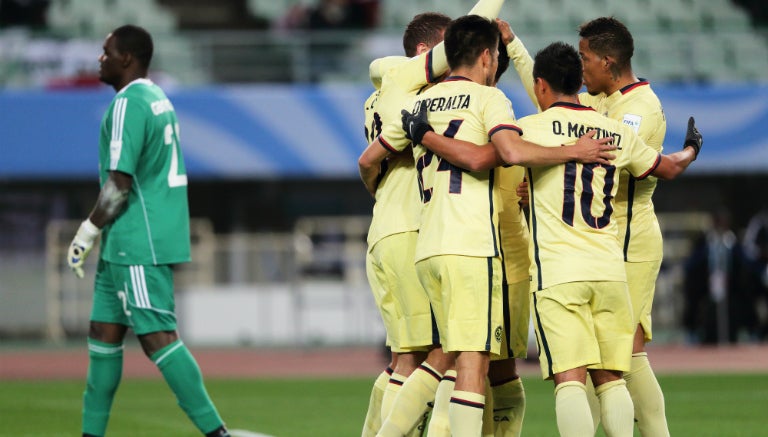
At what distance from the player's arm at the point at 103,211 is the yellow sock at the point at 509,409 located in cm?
224

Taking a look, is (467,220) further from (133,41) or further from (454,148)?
(133,41)

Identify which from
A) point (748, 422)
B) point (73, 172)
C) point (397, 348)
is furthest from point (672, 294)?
point (397, 348)

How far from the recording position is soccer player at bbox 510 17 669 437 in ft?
22.1

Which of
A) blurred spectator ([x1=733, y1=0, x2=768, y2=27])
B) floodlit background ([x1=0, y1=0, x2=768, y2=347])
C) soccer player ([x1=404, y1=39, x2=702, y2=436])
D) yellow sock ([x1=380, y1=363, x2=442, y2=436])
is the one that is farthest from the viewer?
blurred spectator ([x1=733, y1=0, x2=768, y2=27])

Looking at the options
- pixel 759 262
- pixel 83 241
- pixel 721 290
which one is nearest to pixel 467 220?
pixel 83 241

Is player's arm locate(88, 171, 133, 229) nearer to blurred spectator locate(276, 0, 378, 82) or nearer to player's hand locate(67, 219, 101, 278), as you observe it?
player's hand locate(67, 219, 101, 278)

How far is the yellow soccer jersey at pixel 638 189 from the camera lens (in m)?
6.77

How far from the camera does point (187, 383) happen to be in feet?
22.7

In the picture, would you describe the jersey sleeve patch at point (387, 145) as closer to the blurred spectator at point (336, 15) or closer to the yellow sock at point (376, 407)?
the yellow sock at point (376, 407)

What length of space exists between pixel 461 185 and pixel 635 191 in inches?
43.3

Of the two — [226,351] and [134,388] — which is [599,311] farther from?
[226,351]

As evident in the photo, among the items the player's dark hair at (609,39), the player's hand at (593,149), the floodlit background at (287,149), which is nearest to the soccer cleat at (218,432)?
the player's hand at (593,149)

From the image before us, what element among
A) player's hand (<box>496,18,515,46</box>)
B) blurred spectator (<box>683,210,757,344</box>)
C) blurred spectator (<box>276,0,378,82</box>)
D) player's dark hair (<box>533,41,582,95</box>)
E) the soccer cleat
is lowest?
blurred spectator (<box>683,210,757,344</box>)

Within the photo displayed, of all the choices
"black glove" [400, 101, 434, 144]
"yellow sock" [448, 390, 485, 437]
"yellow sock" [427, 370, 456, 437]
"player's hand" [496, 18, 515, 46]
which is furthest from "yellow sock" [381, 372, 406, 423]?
"player's hand" [496, 18, 515, 46]
